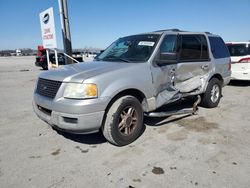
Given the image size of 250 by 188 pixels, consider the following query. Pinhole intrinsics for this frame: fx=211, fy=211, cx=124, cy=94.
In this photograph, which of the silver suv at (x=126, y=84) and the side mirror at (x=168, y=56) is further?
the side mirror at (x=168, y=56)

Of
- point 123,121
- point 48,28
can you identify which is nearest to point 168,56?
point 123,121

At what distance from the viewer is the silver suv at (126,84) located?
3.13 meters

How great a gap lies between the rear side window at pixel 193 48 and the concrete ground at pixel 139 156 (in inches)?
56.1

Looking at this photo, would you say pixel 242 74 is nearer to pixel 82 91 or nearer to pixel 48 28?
pixel 82 91

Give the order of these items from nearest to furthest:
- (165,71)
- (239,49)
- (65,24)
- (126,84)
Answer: (126,84), (165,71), (65,24), (239,49)

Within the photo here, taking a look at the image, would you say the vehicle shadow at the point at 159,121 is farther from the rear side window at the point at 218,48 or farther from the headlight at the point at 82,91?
the rear side window at the point at 218,48

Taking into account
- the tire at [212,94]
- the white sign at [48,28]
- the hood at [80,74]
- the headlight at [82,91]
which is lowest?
the tire at [212,94]

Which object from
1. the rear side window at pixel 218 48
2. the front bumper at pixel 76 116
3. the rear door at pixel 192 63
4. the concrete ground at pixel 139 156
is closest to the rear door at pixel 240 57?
the rear side window at pixel 218 48

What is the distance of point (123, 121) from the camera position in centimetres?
357

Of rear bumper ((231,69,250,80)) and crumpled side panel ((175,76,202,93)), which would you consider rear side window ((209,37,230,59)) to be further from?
rear bumper ((231,69,250,80))

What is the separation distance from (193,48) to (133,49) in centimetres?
158

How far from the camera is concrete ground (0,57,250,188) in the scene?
267 centimetres

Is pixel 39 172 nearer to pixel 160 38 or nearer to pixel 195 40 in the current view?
pixel 160 38

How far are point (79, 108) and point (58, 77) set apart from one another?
27.9 inches
